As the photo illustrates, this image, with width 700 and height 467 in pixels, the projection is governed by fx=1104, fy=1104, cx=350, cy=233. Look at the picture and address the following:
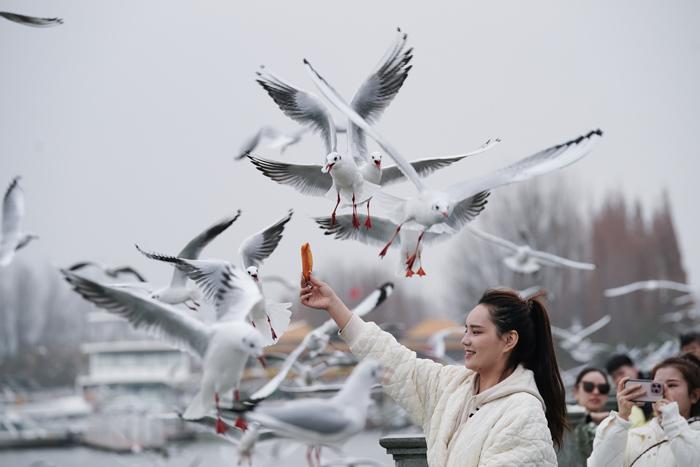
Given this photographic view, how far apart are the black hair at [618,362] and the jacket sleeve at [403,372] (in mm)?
2518

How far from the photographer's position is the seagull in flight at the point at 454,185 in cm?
330

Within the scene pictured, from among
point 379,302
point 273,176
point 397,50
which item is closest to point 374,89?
point 397,50

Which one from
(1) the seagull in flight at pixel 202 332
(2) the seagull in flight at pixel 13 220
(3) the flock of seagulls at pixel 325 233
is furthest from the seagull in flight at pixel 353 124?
(2) the seagull in flight at pixel 13 220

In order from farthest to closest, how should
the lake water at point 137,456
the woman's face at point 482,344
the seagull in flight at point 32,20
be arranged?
the lake water at point 137,456 → the seagull in flight at point 32,20 → the woman's face at point 482,344

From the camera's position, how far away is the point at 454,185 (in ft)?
11.5

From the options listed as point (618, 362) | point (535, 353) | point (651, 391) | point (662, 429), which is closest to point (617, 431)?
point (651, 391)

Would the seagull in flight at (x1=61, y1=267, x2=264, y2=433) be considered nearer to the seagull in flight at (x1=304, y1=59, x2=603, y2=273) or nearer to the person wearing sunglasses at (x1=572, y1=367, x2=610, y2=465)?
the seagull in flight at (x1=304, y1=59, x2=603, y2=273)

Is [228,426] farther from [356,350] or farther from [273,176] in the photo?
[273,176]

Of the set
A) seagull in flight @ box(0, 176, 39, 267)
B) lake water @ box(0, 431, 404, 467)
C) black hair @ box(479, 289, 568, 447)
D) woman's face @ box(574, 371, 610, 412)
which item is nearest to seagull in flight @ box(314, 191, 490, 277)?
woman's face @ box(574, 371, 610, 412)

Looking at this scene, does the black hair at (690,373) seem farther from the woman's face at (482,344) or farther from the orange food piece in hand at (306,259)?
the orange food piece in hand at (306,259)

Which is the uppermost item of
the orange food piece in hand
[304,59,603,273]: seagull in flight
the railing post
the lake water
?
[304,59,603,273]: seagull in flight

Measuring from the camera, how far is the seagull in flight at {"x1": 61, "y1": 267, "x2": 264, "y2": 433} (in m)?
2.48

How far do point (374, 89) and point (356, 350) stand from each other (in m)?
Answer: 1.73

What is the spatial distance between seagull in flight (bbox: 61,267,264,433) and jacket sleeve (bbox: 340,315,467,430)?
0.31 metres
